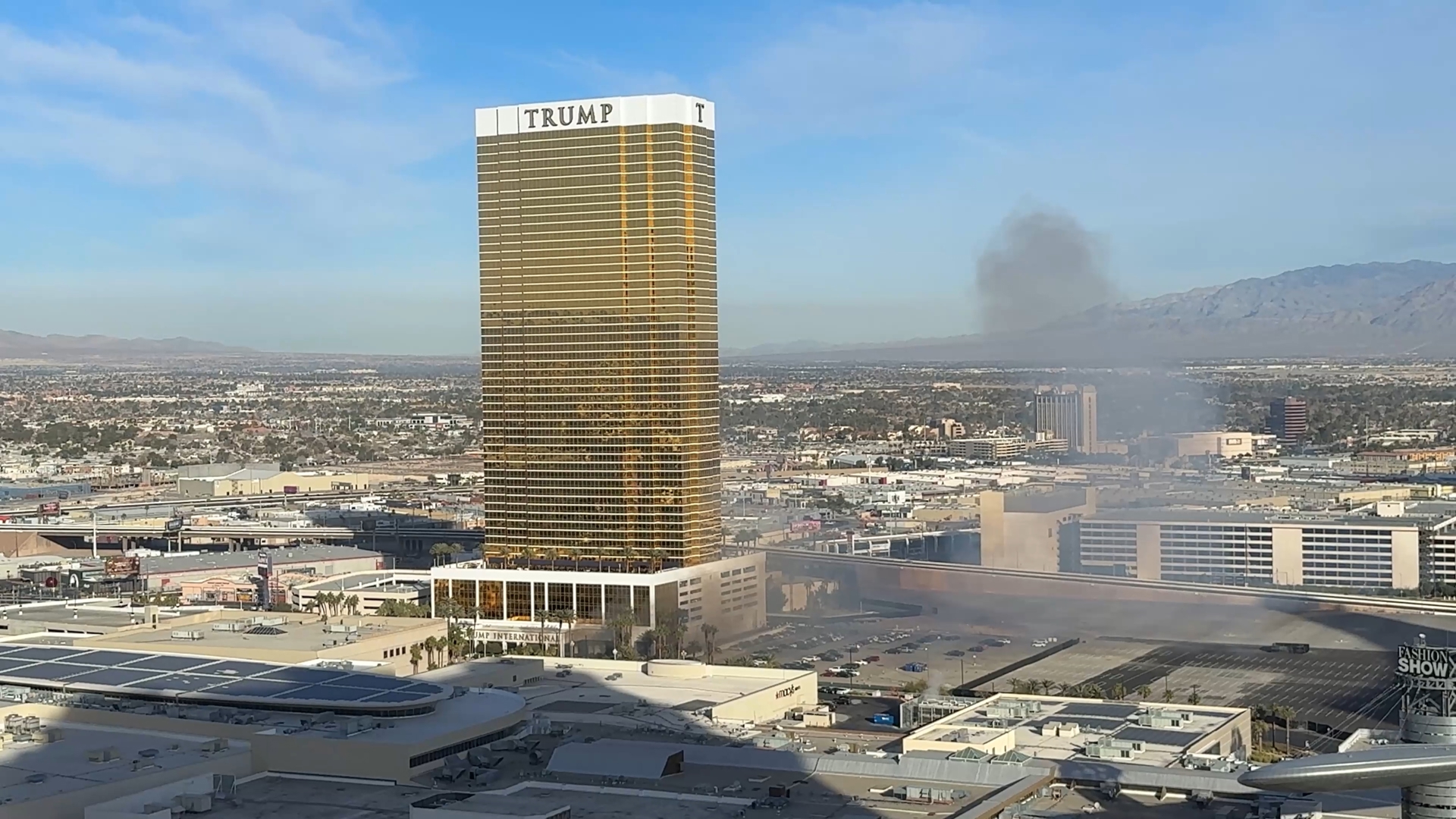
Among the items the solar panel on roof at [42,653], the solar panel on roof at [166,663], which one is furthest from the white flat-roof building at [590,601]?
the solar panel on roof at [166,663]

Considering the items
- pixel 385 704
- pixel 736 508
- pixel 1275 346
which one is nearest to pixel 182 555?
pixel 736 508

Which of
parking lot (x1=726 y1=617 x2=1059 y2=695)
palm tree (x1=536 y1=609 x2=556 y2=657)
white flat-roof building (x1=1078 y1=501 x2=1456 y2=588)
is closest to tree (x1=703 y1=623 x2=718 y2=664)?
parking lot (x1=726 y1=617 x2=1059 y2=695)

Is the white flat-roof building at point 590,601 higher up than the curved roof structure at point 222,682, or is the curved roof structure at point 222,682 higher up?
the curved roof structure at point 222,682

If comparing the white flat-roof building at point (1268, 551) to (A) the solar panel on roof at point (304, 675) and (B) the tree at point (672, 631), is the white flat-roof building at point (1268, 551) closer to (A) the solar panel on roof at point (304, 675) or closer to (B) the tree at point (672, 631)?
(B) the tree at point (672, 631)

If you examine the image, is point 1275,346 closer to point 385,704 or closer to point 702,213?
point 702,213

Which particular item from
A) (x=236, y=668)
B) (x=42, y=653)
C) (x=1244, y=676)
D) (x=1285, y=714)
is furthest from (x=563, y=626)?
(x=1285, y=714)

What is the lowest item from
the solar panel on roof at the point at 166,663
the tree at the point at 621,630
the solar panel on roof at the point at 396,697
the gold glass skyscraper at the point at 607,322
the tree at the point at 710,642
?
the tree at the point at 710,642

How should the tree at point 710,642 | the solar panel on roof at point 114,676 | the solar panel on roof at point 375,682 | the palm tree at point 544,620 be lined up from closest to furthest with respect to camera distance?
the solar panel on roof at point 375,682 → the solar panel on roof at point 114,676 → the tree at point 710,642 → the palm tree at point 544,620
